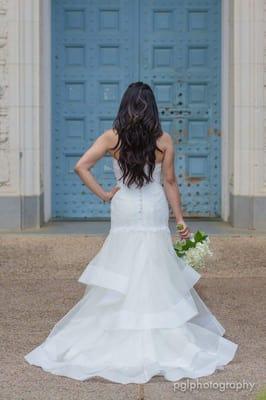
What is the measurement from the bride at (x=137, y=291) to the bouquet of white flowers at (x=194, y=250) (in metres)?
0.06

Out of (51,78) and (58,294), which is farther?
(51,78)

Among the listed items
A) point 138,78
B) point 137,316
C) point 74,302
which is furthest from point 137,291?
point 138,78

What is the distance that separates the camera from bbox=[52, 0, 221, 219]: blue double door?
465 inches

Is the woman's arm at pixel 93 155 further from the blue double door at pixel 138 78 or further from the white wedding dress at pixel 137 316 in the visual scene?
the blue double door at pixel 138 78

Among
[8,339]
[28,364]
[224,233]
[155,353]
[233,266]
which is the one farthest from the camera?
[224,233]

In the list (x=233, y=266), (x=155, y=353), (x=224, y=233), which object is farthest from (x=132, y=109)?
(x=224, y=233)

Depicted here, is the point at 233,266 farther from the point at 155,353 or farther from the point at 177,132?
the point at 155,353

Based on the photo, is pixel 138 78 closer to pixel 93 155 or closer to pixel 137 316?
pixel 93 155

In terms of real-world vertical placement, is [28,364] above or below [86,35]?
below

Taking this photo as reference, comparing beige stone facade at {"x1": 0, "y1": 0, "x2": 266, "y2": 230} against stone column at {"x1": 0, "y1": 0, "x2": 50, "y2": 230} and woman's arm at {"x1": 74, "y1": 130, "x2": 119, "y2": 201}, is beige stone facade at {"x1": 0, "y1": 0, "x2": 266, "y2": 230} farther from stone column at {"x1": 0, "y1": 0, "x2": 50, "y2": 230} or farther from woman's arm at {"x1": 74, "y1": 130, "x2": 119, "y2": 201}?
woman's arm at {"x1": 74, "y1": 130, "x2": 119, "y2": 201}

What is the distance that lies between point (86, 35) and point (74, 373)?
6.85 meters

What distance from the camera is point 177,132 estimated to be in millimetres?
11883

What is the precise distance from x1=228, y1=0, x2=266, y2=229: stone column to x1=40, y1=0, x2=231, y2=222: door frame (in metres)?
0.48

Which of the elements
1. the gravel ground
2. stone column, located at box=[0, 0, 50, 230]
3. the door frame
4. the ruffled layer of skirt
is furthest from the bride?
the door frame
